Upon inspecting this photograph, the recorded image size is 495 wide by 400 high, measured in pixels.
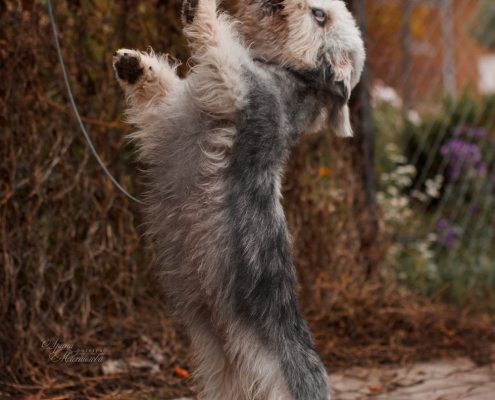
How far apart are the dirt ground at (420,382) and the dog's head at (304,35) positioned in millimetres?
2184

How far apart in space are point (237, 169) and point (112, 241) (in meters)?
1.96

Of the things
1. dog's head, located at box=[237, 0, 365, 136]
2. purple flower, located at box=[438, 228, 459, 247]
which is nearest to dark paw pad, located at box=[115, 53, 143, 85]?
dog's head, located at box=[237, 0, 365, 136]

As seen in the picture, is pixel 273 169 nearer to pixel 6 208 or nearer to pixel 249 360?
pixel 249 360

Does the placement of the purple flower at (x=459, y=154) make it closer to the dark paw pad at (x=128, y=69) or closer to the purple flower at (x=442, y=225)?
the purple flower at (x=442, y=225)

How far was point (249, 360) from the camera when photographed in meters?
2.83

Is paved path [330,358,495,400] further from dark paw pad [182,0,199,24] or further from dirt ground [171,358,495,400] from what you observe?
dark paw pad [182,0,199,24]

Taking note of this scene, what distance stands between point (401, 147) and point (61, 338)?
4.86 m

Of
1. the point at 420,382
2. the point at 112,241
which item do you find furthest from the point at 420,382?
the point at 112,241

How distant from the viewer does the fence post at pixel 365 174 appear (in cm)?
556

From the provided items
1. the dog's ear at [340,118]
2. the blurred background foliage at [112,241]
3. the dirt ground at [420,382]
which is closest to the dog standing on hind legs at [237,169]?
the dog's ear at [340,118]

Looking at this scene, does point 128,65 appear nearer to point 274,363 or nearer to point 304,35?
point 304,35

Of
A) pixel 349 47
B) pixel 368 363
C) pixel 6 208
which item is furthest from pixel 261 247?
pixel 368 363

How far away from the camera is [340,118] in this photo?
10.9 ft

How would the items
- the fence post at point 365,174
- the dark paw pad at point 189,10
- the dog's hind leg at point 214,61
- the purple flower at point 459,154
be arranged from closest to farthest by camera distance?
the dog's hind leg at point 214,61 < the dark paw pad at point 189,10 < the fence post at point 365,174 < the purple flower at point 459,154
